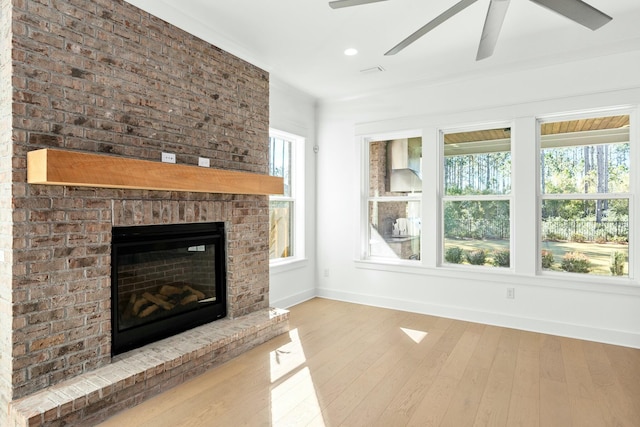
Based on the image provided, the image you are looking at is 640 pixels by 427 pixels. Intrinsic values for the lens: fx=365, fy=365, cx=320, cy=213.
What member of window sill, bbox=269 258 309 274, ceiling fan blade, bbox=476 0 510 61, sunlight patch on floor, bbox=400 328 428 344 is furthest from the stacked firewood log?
ceiling fan blade, bbox=476 0 510 61

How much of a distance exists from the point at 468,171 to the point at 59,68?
385 centimetres

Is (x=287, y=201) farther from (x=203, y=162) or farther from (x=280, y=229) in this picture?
(x=203, y=162)

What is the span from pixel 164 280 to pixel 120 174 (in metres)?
1.03

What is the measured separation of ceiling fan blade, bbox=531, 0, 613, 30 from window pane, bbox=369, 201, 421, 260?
2713 millimetres

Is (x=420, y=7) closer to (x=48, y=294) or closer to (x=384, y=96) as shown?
(x=384, y=96)

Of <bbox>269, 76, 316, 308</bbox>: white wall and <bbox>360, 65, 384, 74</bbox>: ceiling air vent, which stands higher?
<bbox>360, 65, 384, 74</bbox>: ceiling air vent

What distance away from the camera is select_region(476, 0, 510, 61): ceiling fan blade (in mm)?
1921

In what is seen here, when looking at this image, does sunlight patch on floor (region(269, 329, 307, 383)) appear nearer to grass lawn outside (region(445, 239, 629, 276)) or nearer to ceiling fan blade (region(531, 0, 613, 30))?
grass lawn outside (region(445, 239, 629, 276))

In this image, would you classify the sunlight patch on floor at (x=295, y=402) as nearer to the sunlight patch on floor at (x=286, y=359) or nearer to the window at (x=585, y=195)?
the sunlight patch on floor at (x=286, y=359)

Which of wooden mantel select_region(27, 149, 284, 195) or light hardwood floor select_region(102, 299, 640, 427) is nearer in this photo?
wooden mantel select_region(27, 149, 284, 195)

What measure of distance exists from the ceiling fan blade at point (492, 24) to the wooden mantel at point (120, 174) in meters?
2.04

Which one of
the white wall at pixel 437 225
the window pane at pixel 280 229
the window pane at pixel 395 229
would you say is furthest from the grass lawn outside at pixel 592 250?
the window pane at pixel 280 229

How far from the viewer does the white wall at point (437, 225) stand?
3.41 metres

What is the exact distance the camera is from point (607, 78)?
3.41m
